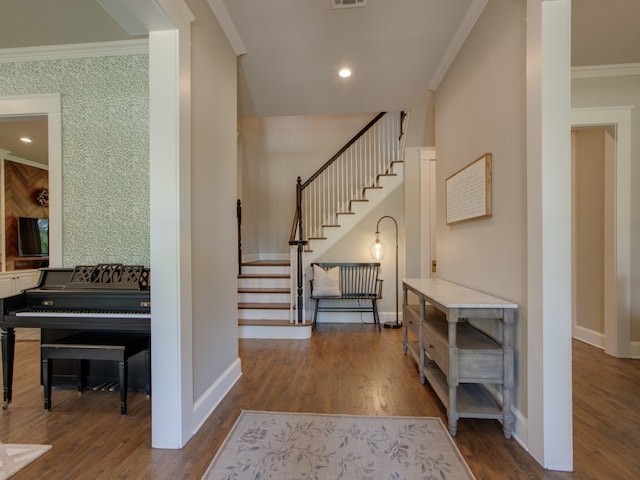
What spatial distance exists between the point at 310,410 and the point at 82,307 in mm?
1834

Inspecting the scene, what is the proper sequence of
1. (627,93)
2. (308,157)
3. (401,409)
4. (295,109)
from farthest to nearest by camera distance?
(308,157)
(295,109)
(627,93)
(401,409)

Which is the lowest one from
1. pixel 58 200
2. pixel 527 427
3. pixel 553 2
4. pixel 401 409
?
pixel 401 409

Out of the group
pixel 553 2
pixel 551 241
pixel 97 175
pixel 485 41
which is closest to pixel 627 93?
pixel 485 41

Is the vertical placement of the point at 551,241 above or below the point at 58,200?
below

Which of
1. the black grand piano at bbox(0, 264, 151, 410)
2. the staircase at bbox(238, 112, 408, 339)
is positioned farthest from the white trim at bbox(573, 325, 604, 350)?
the black grand piano at bbox(0, 264, 151, 410)

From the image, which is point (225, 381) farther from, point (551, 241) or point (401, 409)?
point (551, 241)

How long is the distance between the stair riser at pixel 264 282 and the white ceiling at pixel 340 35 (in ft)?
8.37

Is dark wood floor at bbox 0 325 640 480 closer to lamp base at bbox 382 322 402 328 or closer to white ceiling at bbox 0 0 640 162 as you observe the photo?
lamp base at bbox 382 322 402 328

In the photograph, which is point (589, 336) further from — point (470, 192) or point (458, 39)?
point (458, 39)

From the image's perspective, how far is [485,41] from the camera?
2.06 m

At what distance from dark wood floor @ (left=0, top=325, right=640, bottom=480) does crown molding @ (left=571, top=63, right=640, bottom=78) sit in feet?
9.54

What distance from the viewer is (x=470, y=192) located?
223cm

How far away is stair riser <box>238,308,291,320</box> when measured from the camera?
3.86m

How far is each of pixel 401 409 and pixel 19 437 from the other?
2469mm
